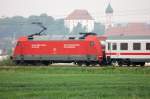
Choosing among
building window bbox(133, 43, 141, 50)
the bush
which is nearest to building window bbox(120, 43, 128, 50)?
building window bbox(133, 43, 141, 50)

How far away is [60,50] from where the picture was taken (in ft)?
202

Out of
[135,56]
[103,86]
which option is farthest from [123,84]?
[135,56]

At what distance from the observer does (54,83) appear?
3222 cm

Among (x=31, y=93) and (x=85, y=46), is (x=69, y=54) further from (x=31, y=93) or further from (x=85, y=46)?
(x=31, y=93)

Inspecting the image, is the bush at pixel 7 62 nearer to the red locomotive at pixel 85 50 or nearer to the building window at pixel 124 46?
the red locomotive at pixel 85 50

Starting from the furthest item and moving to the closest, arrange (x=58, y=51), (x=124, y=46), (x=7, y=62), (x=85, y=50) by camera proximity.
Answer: (x=7, y=62) → (x=58, y=51) → (x=85, y=50) → (x=124, y=46)

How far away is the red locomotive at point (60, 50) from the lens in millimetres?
60062

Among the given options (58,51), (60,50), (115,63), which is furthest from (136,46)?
(58,51)

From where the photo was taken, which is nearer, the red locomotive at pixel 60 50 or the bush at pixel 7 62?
the red locomotive at pixel 60 50

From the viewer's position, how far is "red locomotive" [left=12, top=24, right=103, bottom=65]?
60062 mm

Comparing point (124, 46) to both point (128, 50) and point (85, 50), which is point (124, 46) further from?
point (85, 50)

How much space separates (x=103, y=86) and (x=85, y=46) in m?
30.5

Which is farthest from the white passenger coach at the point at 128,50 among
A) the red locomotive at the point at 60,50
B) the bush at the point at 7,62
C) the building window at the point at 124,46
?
the bush at the point at 7,62

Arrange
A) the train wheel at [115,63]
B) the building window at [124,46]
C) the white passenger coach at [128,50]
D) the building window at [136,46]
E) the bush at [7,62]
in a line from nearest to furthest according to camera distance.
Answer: the white passenger coach at [128,50] < the building window at [136,46] < the building window at [124,46] < the train wheel at [115,63] < the bush at [7,62]
